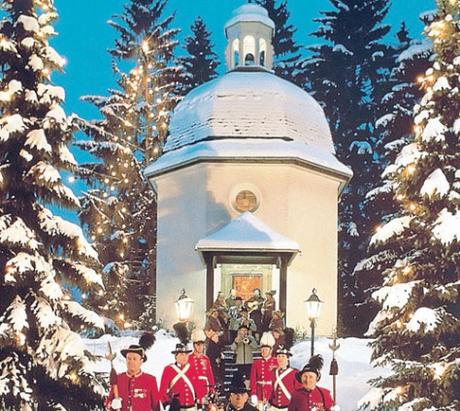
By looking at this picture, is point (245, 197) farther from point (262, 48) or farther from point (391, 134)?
point (391, 134)

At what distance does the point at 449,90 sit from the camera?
13.4 m

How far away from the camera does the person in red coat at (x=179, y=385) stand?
11000 mm

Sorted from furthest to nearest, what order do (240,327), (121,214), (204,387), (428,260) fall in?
(121,214), (240,327), (428,260), (204,387)

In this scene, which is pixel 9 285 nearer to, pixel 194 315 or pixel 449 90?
pixel 449 90

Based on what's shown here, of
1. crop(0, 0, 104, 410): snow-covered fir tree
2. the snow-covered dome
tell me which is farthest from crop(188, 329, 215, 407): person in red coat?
the snow-covered dome

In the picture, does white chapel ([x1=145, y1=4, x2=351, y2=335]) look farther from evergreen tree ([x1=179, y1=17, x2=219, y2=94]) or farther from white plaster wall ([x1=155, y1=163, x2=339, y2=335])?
evergreen tree ([x1=179, y1=17, x2=219, y2=94])

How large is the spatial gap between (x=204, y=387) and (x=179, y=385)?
0.69 meters

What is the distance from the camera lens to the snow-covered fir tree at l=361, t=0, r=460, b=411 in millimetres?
12555

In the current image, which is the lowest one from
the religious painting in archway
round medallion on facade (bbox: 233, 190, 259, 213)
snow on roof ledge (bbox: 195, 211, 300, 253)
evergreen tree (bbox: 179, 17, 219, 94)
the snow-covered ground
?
the snow-covered ground

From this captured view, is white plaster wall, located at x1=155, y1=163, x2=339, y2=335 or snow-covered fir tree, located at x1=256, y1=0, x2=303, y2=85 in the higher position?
snow-covered fir tree, located at x1=256, y1=0, x2=303, y2=85

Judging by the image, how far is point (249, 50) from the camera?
30625mm


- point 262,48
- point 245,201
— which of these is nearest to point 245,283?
point 245,201

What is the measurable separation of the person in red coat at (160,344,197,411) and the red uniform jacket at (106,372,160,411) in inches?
37.4

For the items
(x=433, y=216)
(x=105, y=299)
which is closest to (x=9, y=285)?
(x=433, y=216)
